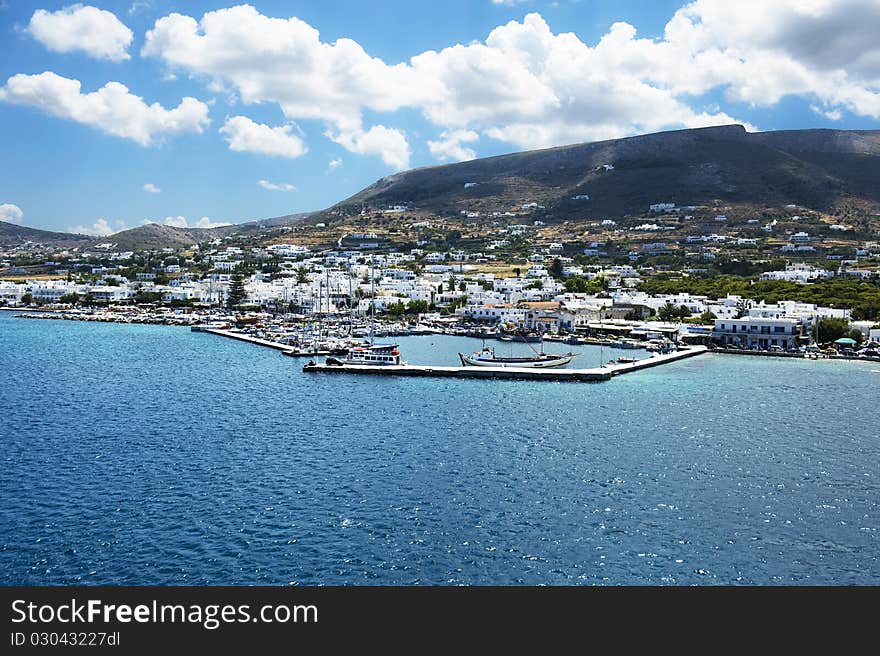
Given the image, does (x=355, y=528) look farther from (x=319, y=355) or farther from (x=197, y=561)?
(x=319, y=355)

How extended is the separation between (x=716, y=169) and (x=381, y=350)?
433 ft

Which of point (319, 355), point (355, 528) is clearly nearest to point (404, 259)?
point (319, 355)

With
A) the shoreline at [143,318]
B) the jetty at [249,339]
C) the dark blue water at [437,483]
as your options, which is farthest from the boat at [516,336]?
the dark blue water at [437,483]

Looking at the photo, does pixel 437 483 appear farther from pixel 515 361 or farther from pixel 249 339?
pixel 249 339

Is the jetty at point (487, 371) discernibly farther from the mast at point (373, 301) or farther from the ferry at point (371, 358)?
the mast at point (373, 301)

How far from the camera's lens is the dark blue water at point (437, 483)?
604 inches

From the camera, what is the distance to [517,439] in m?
26.0

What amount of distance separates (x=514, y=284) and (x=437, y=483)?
69.9 meters

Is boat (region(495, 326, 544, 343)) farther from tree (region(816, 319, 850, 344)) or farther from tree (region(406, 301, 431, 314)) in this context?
tree (region(816, 319, 850, 344))

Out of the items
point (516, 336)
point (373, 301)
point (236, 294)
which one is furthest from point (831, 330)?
point (236, 294)

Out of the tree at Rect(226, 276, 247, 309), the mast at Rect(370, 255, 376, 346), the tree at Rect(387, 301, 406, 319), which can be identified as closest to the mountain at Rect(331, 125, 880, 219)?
the mast at Rect(370, 255, 376, 346)

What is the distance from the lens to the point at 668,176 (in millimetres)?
159125

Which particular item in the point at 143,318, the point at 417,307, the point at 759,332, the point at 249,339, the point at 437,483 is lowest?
the point at 437,483

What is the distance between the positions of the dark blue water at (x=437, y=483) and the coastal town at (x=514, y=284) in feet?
63.9
